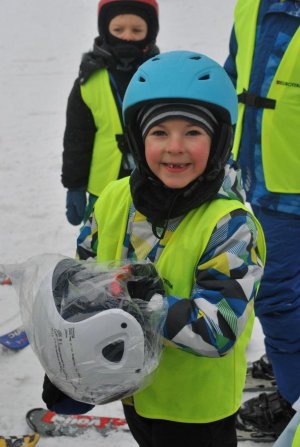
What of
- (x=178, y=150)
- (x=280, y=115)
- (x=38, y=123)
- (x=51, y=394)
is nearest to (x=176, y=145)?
(x=178, y=150)

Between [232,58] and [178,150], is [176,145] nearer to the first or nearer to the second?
[178,150]

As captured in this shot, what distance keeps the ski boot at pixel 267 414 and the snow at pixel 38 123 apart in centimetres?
14

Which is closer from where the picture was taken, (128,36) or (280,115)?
(280,115)

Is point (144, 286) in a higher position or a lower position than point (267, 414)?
higher

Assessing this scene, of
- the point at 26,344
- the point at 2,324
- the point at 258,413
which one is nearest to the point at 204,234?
the point at 258,413

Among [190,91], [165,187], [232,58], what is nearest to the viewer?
[190,91]

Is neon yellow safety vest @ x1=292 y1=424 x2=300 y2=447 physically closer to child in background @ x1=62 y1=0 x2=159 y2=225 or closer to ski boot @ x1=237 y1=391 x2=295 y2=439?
ski boot @ x1=237 y1=391 x2=295 y2=439

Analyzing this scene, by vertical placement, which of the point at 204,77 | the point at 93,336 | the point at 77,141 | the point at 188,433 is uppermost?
the point at 204,77

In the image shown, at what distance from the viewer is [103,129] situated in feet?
A: 14.1

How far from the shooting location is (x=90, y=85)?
13.8ft

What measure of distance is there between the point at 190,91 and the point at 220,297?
70cm

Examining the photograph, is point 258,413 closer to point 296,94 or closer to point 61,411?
point 61,411

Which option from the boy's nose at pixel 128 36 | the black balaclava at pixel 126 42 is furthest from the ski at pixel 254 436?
the boy's nose at pixel 128 36

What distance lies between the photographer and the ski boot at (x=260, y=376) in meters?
4.13
